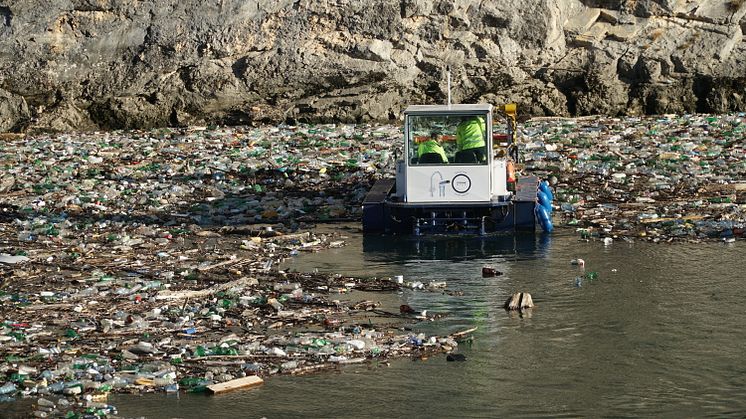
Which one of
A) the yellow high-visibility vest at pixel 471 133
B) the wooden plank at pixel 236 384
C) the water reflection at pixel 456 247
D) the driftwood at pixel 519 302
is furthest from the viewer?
the yellow high-visibility vest at pixel 471 133

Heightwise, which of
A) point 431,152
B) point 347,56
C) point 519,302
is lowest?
point 519,302

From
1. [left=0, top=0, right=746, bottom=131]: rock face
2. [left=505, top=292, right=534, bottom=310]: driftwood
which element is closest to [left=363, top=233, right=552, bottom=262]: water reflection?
[left=505, top=292, right=534, bottom=310]: driftwood

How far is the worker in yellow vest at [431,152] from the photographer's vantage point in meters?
14.8

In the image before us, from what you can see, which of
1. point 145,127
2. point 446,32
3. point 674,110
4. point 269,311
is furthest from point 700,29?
point 269,311

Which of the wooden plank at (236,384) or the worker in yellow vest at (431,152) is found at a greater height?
the worker in yellow vest at (431,152)

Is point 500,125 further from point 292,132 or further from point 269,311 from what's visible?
point 269,311

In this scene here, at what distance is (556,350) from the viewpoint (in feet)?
31.3

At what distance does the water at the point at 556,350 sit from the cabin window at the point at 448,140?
1.47 m

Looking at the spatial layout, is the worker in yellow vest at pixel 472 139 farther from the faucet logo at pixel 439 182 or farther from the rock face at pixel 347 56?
the rock face at pixel 347 56

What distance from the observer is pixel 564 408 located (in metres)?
8.16

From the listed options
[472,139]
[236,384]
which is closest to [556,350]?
[236,384]

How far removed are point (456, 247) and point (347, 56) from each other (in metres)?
13.5

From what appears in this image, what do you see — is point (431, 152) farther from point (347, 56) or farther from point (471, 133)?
point (347, 56)

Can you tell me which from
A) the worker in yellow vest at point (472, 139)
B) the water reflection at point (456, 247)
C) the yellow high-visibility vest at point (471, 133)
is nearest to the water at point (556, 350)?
the water reflection at point (456, 247)
